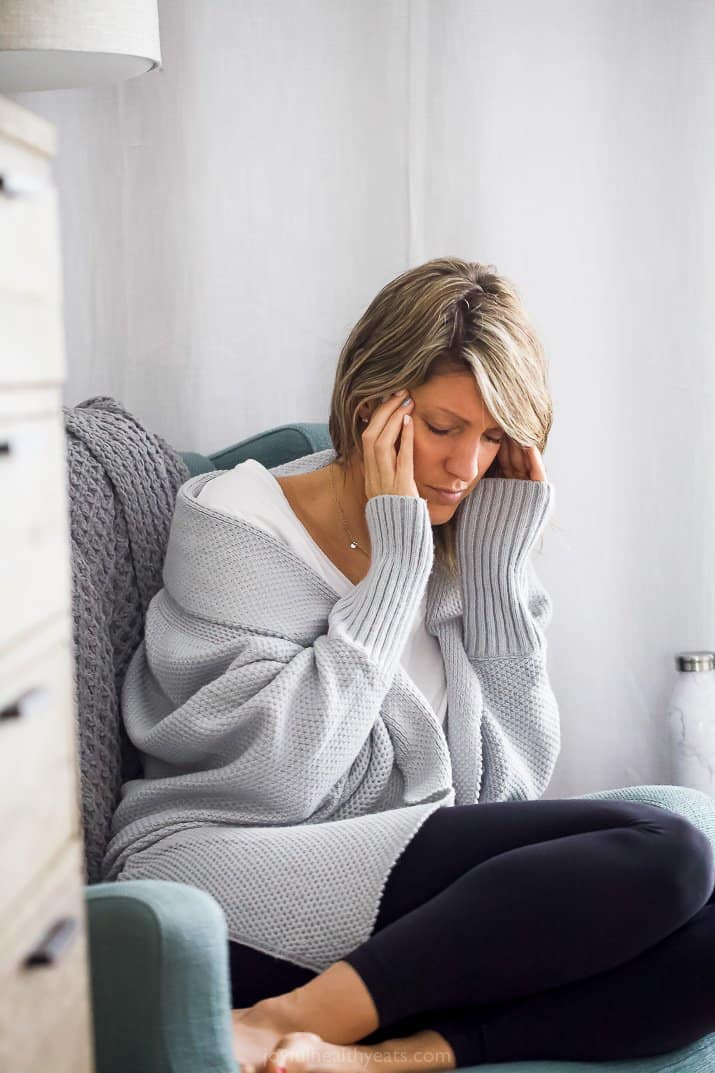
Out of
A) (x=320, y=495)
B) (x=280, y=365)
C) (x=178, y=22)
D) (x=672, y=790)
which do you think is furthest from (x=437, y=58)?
(x=672, y=790)

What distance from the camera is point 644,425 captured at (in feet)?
7.43

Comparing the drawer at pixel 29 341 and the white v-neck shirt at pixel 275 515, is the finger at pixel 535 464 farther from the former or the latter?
the drawer at pixel 29 341

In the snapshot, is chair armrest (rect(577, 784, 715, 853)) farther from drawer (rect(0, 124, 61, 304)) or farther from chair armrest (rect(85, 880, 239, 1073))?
drawer (rect(0, 124, 61, 304))

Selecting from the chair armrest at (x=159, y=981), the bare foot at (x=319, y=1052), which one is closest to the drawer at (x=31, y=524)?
the chair armrest at (x=159, y=981)

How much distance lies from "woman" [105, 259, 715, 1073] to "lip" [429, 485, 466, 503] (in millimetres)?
15

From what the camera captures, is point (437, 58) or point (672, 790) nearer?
point (672, 790)

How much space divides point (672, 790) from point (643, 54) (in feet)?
3.96

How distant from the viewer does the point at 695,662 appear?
220 cm

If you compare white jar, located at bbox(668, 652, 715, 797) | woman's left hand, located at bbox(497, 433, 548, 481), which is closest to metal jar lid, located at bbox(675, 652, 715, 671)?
white jar, located at bbox(668, 652, 715, 797)

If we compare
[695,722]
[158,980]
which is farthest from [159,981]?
[695,722]

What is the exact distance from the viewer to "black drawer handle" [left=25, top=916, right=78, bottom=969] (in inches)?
31.2

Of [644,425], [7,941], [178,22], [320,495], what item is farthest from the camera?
[644,425]

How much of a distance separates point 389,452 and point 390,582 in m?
0.16

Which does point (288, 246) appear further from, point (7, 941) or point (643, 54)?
point (7, 941)
